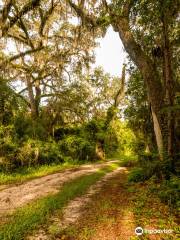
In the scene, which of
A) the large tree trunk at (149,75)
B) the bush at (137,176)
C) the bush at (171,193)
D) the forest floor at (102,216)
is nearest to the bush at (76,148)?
the bush at (137,176)

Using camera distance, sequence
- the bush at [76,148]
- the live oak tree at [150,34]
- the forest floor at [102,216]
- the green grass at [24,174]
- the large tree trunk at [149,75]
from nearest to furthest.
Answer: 1. the forest floor at [102,216]
2. the live oak tree at [150,34]
3. the large tree trunk at [149,75]
4. the green grass at [24,174]
5. the bush at [76,148]

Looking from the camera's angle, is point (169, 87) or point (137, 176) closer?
point (169, 87)

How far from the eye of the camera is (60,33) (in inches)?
739

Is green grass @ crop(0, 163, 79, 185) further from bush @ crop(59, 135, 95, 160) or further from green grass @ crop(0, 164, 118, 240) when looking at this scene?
bush @ crop(59, 135, 95, 160)

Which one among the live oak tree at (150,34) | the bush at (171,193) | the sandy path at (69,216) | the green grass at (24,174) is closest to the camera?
the sandy path at (69,216)

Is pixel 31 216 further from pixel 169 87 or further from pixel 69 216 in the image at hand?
pixel 169 87

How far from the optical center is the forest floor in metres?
4.55

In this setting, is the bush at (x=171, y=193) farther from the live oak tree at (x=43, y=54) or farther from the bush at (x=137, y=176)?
the live oak tree at (x=43, y=54)

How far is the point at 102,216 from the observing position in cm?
557

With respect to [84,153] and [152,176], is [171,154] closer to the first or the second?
[152,176]

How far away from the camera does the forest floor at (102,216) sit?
4.55 m

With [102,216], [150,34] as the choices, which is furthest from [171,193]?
[150,34]

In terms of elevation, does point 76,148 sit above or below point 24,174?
above

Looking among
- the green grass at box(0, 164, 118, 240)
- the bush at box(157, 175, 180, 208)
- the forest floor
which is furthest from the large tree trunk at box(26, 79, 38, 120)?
the bush at box(157, 175, 180, 208)
